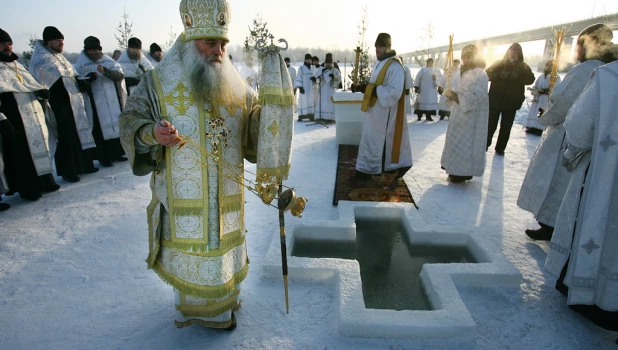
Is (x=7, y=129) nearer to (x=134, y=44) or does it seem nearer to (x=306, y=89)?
(x=134, y=44)

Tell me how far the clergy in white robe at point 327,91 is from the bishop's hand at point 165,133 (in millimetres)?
9706

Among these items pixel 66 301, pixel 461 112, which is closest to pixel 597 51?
pixel 461 112

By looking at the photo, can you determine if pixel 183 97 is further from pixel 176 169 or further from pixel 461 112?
pixel 461 112

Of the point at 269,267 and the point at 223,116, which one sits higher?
the point at 223,116

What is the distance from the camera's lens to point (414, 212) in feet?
13.5

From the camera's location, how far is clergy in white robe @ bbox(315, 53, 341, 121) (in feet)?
36.9

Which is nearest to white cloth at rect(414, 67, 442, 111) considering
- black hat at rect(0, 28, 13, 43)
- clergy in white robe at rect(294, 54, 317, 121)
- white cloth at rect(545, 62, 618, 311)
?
clergy in white robe at rect(294, 54, 317, 121)

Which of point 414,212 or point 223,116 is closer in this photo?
point 223,116

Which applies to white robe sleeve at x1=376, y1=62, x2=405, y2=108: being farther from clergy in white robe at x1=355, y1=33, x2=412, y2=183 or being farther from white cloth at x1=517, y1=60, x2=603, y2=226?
white cloth at x1=517, y1=60, x2=603, y2=226

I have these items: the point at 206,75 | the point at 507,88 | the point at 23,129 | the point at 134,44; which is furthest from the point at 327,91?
the point at 206,75

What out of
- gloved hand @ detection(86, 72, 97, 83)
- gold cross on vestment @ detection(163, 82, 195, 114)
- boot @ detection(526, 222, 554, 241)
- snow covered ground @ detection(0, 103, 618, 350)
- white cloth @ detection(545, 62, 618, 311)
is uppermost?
gloved hand @ detection(86, 72, 97, 83)

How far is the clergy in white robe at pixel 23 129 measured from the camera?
446cm

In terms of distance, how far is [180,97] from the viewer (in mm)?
1952

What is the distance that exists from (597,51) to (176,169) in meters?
3.55
